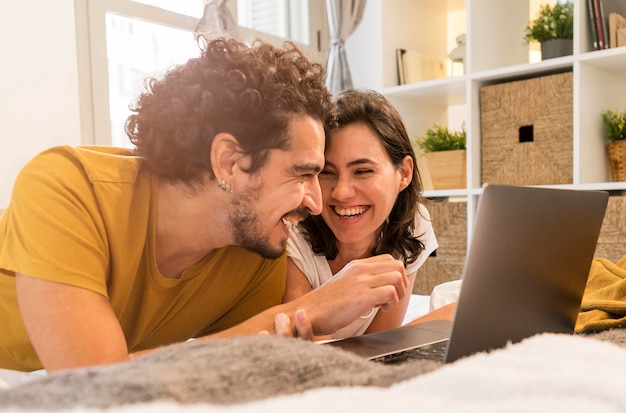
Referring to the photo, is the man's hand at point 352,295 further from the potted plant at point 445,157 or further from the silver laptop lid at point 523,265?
the potted plant at point 445,157

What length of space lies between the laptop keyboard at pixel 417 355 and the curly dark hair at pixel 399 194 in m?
0.55

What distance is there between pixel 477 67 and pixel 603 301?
6.01 ft

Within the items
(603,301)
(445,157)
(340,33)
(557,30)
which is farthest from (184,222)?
(340,33)

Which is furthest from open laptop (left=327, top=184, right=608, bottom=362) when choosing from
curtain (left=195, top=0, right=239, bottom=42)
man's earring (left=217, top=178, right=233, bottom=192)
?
curtain (left=195, top=0, right=239, bottom=42)

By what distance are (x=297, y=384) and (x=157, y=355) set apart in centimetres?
12

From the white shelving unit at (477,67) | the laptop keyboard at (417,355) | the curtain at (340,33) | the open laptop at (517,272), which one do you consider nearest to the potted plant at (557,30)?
the white shelving unit at (477,67)

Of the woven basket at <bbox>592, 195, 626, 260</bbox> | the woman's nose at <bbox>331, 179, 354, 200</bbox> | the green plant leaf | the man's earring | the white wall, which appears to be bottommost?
the woven basket at <bbox>592, 195, 626, 260</bbox>

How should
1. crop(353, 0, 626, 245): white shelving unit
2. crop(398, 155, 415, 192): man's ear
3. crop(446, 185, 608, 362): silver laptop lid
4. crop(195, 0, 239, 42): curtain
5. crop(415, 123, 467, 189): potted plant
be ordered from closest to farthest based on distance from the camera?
crop(446, 185, 608, 362): silver laptop lid → crop(398, 155, 415, 192): man's ear → crop(353, 0, 626, 245): white shelving unit → crop(195, 0, 239, 42): curtain → crop(415, 123, 467, 189): potted plant

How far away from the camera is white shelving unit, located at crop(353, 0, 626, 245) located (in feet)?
7.73

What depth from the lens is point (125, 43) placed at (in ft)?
8.52

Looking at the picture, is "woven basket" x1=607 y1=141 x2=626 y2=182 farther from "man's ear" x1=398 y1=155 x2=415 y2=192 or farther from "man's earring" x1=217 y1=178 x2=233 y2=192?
"man's earring" x1=217 y1=178 x2=233 y2=192

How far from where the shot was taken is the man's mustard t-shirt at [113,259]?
0.90 meters

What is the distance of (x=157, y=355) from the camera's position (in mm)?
501

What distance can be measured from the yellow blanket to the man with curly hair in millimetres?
307
